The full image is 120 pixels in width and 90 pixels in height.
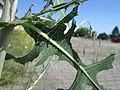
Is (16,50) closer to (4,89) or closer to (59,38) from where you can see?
(4,89)

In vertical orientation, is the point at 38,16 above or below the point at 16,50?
above

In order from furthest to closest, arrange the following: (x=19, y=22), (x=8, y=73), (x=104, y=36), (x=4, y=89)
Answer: (x=104, y=36), (x=8, y=73), (x=4, y=89), (x=19, y=22)

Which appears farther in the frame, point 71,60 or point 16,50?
point 16,50

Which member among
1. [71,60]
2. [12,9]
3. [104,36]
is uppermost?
[12,9]

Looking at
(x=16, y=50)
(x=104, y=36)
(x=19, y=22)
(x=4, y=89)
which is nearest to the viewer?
(x=19, y=22)

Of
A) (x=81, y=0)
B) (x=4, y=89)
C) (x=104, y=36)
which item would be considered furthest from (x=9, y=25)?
(x=104, y=36)

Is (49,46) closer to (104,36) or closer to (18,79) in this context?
(18,79)

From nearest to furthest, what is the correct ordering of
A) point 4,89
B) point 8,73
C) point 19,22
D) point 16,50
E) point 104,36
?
point 19,22
point 4,89
point 8,73
point 16,50
point 104,36

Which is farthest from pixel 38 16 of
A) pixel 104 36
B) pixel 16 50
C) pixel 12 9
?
pixel 104 36

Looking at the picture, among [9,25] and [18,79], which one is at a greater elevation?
[9,25]
